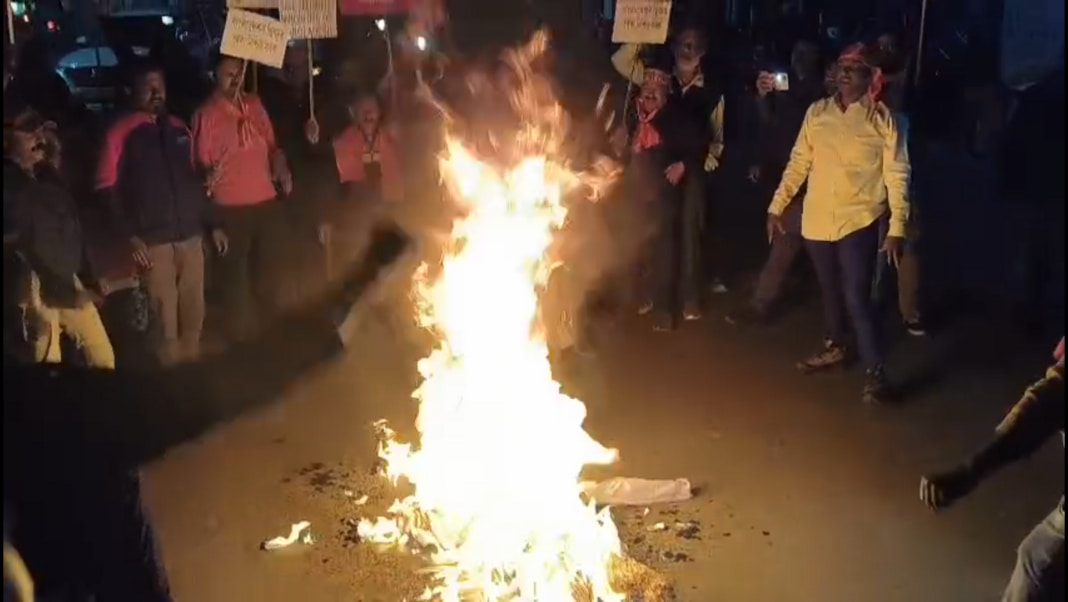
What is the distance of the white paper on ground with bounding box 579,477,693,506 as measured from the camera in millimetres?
6395

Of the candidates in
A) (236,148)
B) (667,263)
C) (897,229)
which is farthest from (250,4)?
(897,229)

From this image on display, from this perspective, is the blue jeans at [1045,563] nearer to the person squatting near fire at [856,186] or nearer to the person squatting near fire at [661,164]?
the person squatting near fire at [856,186]

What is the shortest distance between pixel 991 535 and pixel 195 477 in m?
4.12

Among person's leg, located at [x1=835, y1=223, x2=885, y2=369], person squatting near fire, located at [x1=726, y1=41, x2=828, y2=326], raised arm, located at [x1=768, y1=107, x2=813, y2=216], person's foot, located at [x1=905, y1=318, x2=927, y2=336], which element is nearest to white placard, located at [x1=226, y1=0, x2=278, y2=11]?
raised arm, located at [x1=768, y1=107, x2=813, y2=216]

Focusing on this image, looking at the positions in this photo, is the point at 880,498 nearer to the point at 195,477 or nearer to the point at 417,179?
the point at 195,477

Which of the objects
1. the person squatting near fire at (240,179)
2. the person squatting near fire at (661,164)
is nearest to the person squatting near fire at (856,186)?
the person squatting near fire at (661,164)

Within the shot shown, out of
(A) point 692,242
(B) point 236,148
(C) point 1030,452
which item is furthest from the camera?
(A) point 692,242

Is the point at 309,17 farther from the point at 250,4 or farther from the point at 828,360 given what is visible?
the point at 828,360

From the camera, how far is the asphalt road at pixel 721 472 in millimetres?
5691

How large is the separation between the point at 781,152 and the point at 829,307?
2205mm

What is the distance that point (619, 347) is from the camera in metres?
9.50

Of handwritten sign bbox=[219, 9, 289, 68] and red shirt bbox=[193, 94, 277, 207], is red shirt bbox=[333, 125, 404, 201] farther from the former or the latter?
handwritten sign bbox=[219, 9, 289, 68]

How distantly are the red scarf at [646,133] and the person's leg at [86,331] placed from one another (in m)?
4.17

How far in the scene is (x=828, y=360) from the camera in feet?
28.9
